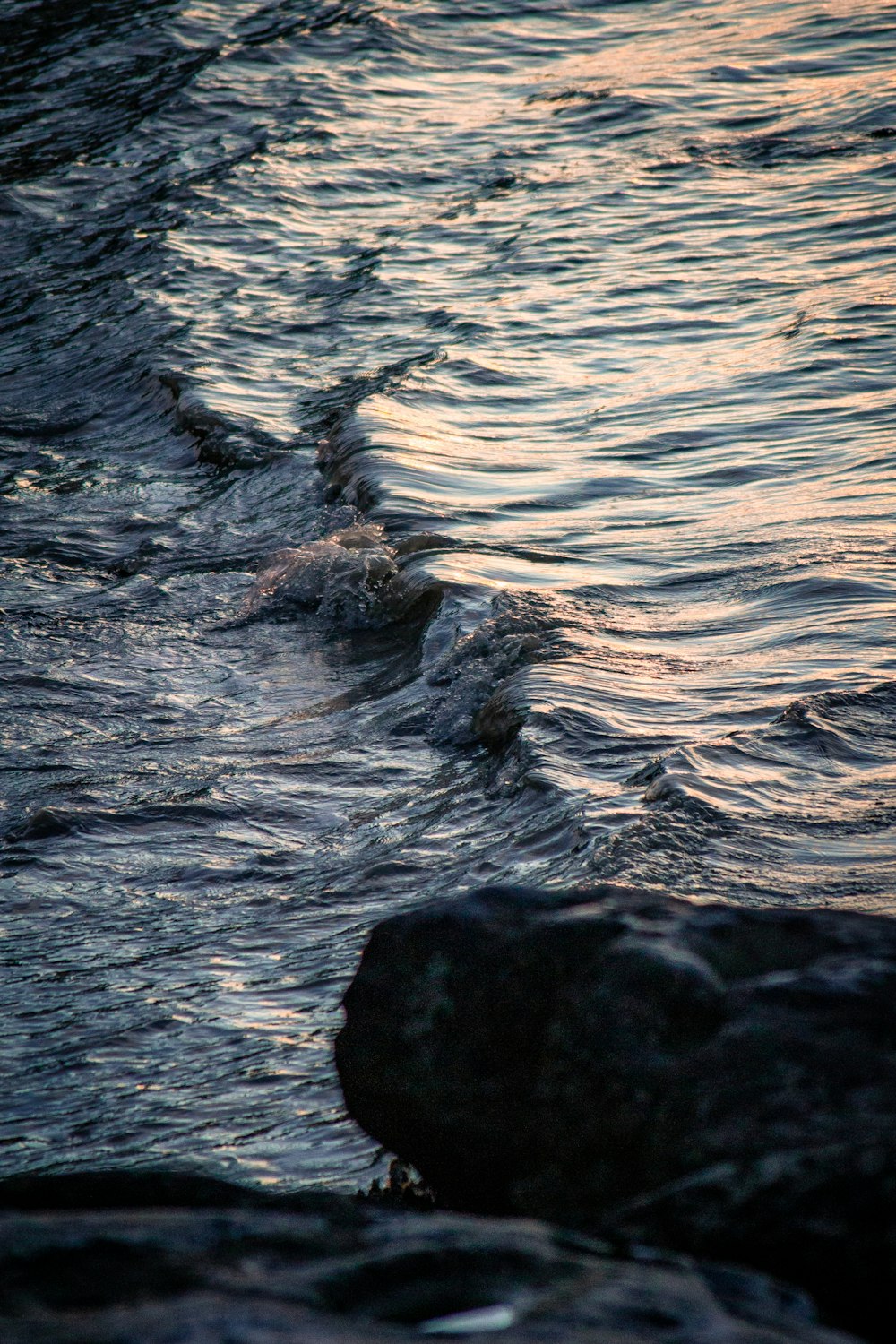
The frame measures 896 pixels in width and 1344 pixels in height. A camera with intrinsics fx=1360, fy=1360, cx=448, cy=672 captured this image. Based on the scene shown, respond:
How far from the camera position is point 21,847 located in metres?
4.55

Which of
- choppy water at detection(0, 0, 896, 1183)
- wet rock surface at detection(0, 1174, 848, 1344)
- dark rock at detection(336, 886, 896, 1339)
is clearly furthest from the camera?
choppy water at detection(0, 0, 896, 1183)

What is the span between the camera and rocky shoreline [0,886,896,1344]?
180cm

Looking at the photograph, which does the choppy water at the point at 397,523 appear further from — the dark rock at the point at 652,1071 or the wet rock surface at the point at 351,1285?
the wet rock surface at the point at 351,1285

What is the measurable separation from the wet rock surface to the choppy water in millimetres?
979

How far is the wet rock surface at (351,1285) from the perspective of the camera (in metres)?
1.72

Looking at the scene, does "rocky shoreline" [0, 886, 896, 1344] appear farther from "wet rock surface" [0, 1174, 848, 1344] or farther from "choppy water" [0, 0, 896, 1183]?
"choppy water" [0, 0, 896, 1183]

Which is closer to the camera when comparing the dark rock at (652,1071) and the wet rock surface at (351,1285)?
the wet rock surface at (351,1285)

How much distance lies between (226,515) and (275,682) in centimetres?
249

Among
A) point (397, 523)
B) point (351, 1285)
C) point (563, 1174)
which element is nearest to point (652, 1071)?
point (563, 1174)

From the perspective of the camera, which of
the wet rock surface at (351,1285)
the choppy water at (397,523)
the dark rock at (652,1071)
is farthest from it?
the choppy water at (397,523)

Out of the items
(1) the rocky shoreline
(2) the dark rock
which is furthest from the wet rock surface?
(2) the dark rock

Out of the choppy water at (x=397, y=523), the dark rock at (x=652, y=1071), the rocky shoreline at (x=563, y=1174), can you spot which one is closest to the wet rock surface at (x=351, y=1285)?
the rocky shoreline at (x=563, y=1174)

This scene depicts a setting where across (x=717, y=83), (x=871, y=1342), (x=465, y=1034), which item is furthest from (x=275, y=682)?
(x=717, y=83)

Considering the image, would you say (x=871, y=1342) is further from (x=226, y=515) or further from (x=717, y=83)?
(x=717, y=83)
